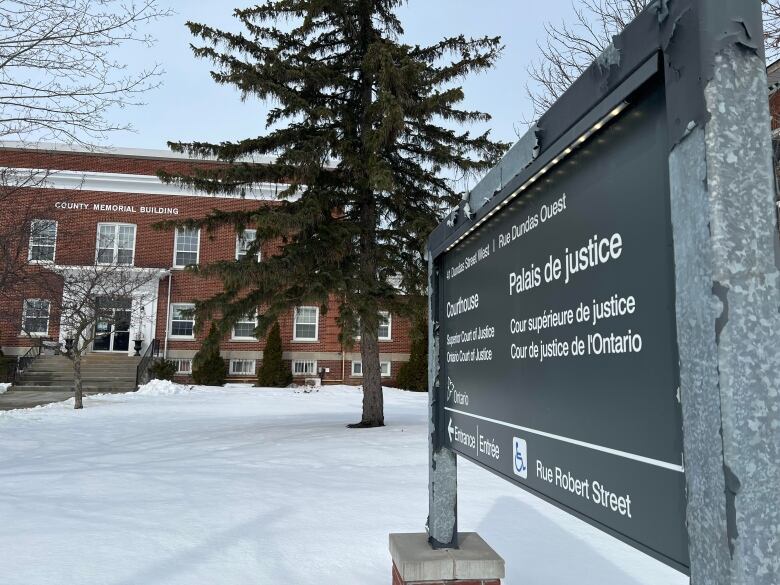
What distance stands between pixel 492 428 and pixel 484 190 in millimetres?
1025

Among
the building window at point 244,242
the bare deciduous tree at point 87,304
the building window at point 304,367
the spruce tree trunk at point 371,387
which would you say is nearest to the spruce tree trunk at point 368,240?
the spruce tree trunk at point 371,387

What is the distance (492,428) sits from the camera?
237 centimetres

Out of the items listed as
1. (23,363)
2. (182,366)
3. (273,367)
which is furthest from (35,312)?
(273,367)

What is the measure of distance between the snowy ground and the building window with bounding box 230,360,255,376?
16.9 meters

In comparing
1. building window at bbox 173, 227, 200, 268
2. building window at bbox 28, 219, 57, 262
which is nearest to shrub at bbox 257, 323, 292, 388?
building window at bbox 173, 227, 200, 268

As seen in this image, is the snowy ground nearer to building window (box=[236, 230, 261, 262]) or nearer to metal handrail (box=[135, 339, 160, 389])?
building window (box=[236, 230, 261, 262])

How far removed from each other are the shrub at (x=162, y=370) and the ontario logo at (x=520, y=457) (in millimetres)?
25066

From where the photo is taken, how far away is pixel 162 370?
24.9 m

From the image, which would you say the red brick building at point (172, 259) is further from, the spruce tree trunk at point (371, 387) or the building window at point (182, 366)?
the spruce tree trunk at point (371, 387)

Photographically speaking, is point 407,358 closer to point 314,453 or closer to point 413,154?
point 413,154

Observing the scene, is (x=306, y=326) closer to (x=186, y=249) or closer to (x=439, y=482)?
(x=186, y=249)

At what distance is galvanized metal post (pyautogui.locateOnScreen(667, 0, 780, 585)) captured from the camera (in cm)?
105

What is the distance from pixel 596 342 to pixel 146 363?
25850 millimetres

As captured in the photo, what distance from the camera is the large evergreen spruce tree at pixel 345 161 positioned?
33.5 feet
